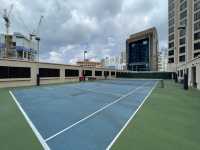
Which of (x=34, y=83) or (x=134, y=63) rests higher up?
(x=134, y=63)

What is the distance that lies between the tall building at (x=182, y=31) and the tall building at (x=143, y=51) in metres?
33.9

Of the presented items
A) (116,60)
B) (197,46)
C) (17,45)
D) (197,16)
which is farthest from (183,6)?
(116,60)

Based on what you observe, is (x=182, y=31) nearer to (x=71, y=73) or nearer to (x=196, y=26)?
(x=196, y=26)

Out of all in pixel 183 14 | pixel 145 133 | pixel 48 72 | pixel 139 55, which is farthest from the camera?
pixel 139 55

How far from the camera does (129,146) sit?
502cm

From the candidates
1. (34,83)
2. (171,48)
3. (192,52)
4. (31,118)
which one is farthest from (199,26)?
(31,118)

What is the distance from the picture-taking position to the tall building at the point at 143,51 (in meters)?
105

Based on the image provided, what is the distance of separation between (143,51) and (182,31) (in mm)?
45535

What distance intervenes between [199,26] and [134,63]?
204ft

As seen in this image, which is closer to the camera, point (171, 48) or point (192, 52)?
point (192, 52)

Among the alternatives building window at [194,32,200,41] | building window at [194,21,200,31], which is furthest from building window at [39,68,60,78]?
building window at [194,21,200,31]

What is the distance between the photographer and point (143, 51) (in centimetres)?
10800

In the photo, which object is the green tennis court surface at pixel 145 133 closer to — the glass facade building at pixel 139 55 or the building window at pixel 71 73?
the building window at pixel 71 73

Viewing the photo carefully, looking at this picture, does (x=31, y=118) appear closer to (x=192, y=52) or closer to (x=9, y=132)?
(x=9, y=132)
